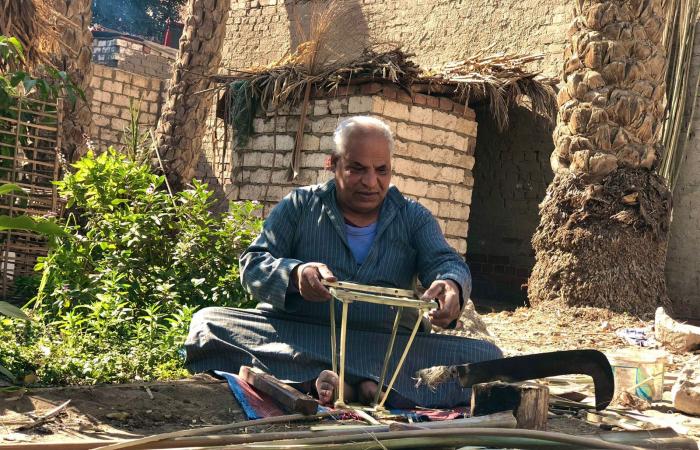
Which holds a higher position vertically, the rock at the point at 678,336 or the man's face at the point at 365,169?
the man's face at the point at 365,169

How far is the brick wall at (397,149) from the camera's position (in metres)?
8.70

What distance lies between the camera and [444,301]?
3.84m

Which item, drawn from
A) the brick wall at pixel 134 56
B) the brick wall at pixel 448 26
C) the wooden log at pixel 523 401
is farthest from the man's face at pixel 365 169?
the brick wall at pixel 134 56

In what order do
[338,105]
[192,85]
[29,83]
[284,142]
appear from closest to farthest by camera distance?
1. [29,83]
2. [338,105]
3. [284,142]
4. [192,85]

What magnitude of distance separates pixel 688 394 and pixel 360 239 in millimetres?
1660

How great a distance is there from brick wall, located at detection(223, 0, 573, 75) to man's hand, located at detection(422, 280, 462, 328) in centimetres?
544

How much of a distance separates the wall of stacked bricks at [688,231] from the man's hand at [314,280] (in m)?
6.53

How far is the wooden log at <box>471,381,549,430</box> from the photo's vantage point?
11.4ft

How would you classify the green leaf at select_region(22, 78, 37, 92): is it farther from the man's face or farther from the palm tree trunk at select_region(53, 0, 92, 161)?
the palm tree trunk at select_region(53, 0, 92, 161)

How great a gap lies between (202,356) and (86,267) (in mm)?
2019

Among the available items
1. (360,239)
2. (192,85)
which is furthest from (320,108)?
(360,239)

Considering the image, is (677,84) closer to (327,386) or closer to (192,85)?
(192,85)

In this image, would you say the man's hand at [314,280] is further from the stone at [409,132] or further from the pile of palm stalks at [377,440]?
the stone at [409,132]

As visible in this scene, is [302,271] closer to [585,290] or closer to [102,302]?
[102,302]
